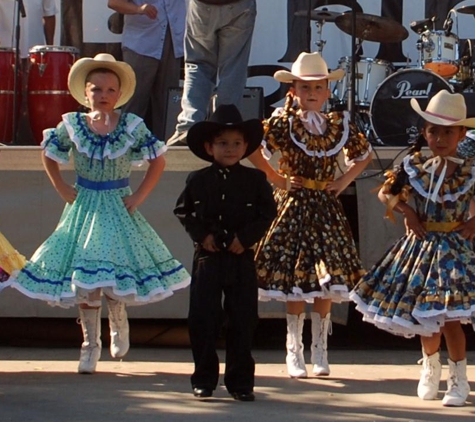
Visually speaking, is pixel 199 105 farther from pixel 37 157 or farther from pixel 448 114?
pixel 448 114

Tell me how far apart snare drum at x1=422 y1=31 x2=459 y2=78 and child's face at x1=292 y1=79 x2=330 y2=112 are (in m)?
2.98

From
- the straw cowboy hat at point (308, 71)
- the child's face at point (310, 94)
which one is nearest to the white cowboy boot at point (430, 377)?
the child's face at point (310, 94)

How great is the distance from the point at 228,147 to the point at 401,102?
3.58m

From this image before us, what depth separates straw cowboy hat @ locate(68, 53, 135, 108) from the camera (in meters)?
6.95

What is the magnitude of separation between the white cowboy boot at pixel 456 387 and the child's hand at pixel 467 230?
64 centimetres

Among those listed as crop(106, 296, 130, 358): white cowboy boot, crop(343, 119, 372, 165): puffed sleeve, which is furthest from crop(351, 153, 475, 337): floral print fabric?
crop(106, 296, 130, 358): white cowboy boot

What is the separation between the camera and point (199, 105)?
8695 millimetres

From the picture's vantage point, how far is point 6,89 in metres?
9.62

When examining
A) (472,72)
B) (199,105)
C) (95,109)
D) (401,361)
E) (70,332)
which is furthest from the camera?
(472,72)

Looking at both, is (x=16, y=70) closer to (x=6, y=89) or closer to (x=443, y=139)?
(x=6, y=89)

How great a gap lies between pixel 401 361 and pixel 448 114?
2.25 metres

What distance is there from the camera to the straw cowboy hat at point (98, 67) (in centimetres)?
695

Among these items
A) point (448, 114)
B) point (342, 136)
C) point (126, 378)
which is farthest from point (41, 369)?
point (448, 114)

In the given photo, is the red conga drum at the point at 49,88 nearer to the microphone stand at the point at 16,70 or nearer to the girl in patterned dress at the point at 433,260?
the microphone stand at the point at 16,70
